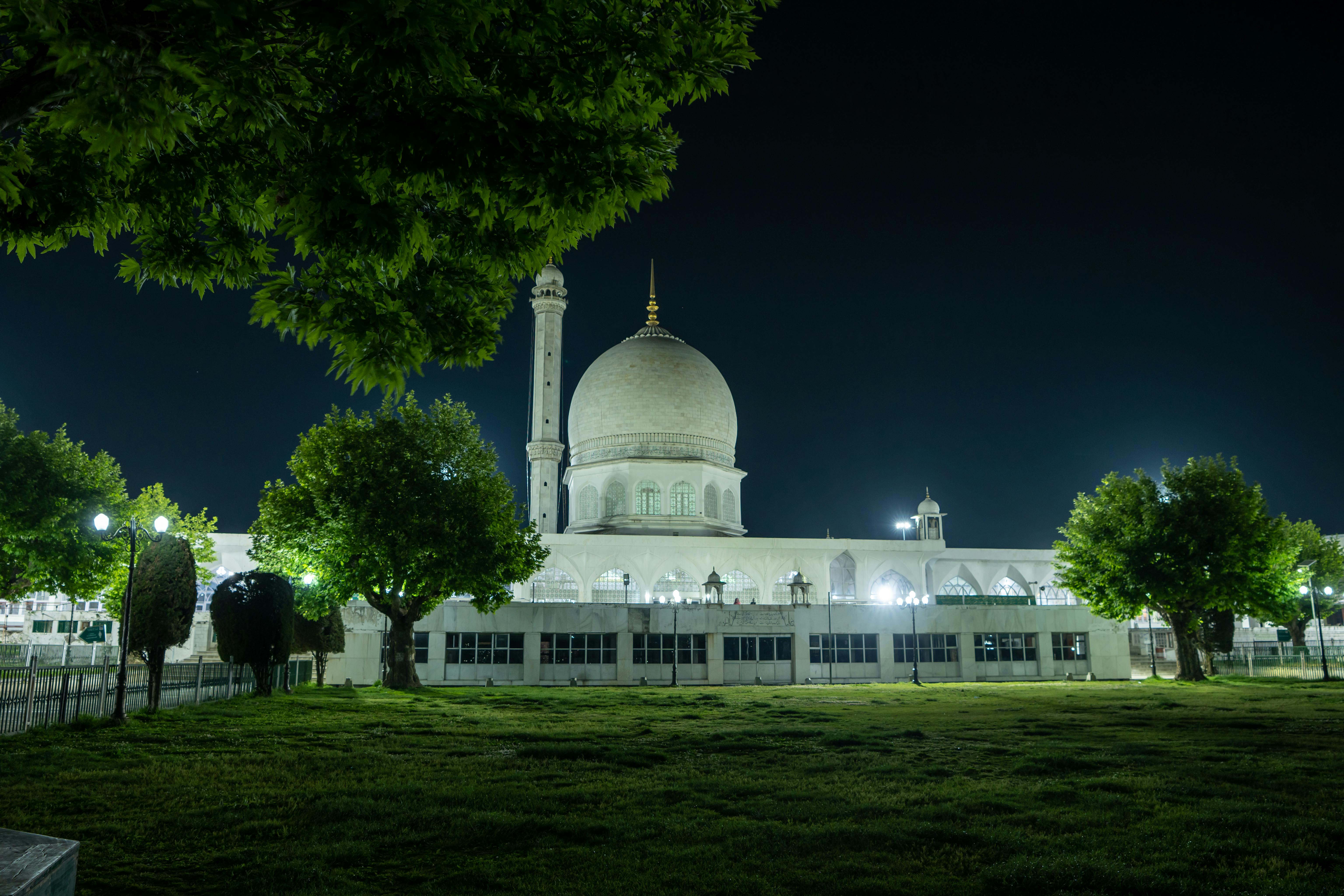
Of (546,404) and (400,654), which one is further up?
(546,404)

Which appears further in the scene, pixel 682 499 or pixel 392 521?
pixel 682 499

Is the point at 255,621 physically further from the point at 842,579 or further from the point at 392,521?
the point at 842,579

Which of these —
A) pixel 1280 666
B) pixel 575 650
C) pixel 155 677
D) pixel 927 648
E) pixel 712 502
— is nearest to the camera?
pixel 155 677

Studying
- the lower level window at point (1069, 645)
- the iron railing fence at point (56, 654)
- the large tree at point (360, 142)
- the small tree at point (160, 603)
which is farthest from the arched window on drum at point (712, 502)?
the large tree at point (360, 142)

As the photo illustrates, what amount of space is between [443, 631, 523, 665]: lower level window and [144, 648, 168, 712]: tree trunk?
62.8ft

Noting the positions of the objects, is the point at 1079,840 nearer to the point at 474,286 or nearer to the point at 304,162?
the point at 474,286

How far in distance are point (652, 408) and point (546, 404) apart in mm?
7743

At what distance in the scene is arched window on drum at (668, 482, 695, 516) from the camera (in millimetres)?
68188

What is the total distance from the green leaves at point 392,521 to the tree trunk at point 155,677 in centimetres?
1012

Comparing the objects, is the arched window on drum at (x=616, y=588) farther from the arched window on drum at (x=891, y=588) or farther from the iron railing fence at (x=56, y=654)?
the iron railing fence at (x=56, y=654)

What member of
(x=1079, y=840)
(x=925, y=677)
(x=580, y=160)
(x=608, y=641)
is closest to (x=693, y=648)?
(x=608, y=641)

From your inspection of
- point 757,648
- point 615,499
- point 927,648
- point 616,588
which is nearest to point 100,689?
point 757,648

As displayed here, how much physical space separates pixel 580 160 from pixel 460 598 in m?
47.1

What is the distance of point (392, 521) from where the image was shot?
Answer: 32812 mm
